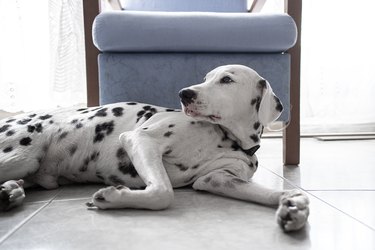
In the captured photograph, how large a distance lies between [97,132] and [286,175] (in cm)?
96

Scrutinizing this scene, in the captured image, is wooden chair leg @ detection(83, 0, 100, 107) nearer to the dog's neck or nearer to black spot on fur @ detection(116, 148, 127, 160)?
black spot on fur @ detection(116, 148, 127, 160)

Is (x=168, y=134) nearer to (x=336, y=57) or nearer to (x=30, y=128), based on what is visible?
(x=30, y=128)

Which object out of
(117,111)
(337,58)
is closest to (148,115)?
(117,111)

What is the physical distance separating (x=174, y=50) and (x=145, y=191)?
0.98m

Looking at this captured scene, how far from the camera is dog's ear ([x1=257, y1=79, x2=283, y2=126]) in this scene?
5.23 feet

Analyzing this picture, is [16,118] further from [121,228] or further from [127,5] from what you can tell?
[127,5]

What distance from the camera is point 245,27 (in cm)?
196

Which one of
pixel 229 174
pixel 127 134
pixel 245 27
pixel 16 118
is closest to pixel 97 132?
pixel 127 134

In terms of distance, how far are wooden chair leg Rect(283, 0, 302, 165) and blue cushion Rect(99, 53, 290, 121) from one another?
13 cm

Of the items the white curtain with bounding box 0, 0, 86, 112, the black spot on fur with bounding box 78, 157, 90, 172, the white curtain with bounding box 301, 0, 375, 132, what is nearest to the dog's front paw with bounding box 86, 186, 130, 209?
the black spot on fur with bounding box 78, 157, 90, 172

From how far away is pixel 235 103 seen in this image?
1.56 metres

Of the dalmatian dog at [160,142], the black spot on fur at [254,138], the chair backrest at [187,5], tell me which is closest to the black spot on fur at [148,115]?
the dalmatian dog at [160,142]

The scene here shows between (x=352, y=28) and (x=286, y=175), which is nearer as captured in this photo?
(x=286, y=175)

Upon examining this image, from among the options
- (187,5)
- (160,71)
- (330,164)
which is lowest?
(330,164)
